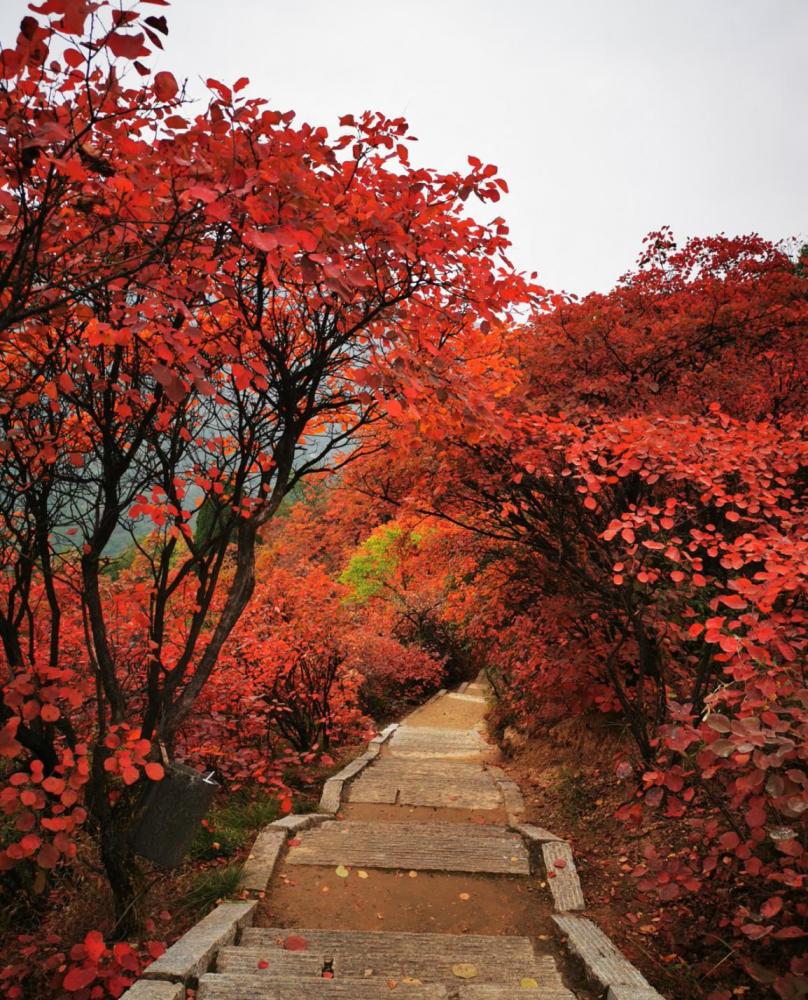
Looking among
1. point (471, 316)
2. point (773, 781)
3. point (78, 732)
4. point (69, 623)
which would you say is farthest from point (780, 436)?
point (69, 623)

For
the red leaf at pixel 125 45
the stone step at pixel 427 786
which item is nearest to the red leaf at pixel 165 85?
the red leaf at pixel 125 45

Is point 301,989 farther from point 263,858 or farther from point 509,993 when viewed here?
point 263,858

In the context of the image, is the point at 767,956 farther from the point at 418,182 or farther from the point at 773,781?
the point at 418,182

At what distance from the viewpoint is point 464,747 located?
9.34 metres

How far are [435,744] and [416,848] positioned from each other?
4.78 meters

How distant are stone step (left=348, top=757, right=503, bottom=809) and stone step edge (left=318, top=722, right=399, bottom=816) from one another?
3.7 inches

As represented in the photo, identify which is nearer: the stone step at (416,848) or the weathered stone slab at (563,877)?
the weathered stone slab at (563,877)

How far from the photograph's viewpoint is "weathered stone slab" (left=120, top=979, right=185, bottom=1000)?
8.60 ft

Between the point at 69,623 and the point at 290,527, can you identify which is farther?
the point at 290,527

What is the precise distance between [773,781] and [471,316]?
2.89 m

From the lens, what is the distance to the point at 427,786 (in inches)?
256

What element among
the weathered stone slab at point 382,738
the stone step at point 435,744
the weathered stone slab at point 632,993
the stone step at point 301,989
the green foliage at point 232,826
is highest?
the stone step at point 301,989

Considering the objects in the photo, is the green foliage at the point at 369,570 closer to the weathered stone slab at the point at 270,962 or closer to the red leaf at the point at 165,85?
the weathered stone slab at the point at 270,962

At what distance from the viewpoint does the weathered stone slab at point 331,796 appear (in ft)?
18.7
